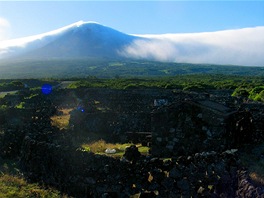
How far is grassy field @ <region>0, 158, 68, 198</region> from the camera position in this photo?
47.5 ft

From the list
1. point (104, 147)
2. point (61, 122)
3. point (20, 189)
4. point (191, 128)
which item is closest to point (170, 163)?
point (20, 189)

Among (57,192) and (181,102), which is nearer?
(57,192)

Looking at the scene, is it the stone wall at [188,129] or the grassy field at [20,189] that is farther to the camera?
the stone wall at [188,129]

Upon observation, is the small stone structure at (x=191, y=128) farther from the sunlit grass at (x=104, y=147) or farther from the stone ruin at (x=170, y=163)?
the sunlit grass at (x=104, y=147)

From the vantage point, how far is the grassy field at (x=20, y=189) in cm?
1447

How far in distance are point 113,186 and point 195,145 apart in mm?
8262

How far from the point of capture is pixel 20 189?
15.3 metres

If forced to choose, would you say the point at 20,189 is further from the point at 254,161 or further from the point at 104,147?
the point at 254,161

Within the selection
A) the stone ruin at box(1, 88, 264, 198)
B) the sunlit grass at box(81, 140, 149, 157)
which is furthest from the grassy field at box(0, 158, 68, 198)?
the sunlit grass at box(81, 140, 149, 157)

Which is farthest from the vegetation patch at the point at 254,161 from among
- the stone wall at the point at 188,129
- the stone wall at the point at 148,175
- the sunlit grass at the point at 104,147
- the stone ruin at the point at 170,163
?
the sunlit grass at the point at 104,147

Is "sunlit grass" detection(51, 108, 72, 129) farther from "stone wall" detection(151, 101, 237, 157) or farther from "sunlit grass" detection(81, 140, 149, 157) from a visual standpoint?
"stone wall" detection(151, 101, 237, 157)

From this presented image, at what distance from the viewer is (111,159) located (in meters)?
13.8

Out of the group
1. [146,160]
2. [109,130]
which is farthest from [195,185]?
[109,130]

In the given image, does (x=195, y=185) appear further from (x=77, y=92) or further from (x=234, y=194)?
(x=77, y=92)
